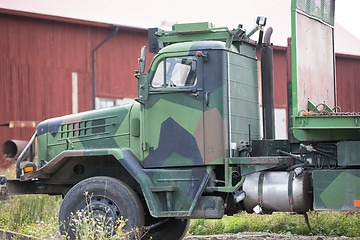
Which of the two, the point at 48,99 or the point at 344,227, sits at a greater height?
the point at 48,99

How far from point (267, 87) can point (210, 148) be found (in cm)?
176

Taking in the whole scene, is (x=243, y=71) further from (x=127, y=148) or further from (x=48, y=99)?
(x=48, y=99)

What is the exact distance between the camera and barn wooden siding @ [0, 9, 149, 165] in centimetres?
2194

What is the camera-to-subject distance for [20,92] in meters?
22.2

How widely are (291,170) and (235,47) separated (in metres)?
2.00

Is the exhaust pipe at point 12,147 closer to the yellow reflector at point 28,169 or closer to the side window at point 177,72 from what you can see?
the yellow reflector at point 28,169

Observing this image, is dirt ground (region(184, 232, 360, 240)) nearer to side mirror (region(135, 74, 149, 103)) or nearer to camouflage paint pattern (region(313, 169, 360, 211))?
camouflage paint pattern (region(313, 169, 360, 211))

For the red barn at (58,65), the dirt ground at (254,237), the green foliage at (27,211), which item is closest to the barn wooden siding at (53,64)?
the red barn at (58,65)

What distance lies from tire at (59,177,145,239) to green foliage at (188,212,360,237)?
10.5 ft

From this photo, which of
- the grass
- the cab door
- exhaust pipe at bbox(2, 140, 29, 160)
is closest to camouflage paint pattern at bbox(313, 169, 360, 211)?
the cab door

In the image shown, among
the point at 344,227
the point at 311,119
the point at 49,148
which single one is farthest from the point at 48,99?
the point at 311,119

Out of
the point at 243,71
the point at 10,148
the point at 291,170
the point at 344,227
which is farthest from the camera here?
the point at 10,148

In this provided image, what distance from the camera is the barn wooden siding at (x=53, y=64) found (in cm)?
2194

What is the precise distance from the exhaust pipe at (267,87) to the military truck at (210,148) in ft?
1.43
